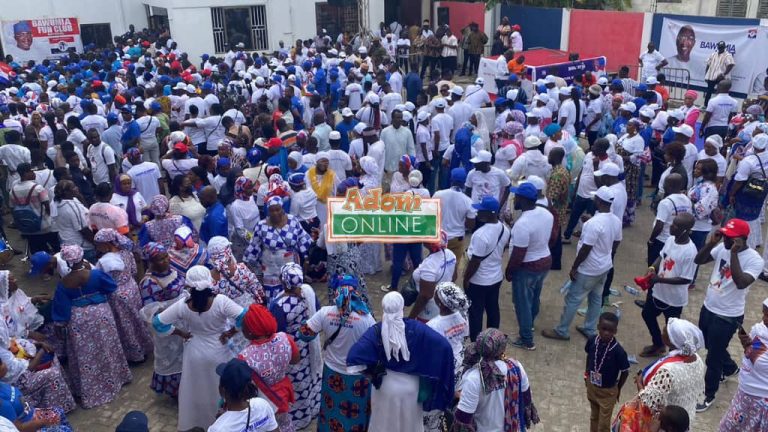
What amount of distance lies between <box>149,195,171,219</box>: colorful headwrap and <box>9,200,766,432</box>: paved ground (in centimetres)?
163

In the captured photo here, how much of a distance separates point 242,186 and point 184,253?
1322 mm

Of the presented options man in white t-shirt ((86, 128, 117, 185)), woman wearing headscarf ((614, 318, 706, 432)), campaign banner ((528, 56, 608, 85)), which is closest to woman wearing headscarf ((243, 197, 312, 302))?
→ woman wearing headscarf ((614, 318, 706, 432))

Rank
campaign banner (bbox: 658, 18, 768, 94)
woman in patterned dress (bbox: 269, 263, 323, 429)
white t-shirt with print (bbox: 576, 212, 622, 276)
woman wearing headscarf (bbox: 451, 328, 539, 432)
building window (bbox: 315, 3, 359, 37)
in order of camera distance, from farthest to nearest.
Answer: building window (bbox: 315, 3, 359, 37), campaign banner (bbox: 658, 18, 768, 94), white t-shirt with print (bbox: 576, 212, 622, 276), woman in patterned dress (bbox: 269, 263, 323, 429), woman wearing headscarf (bbox: 451, 328, 539, 432)

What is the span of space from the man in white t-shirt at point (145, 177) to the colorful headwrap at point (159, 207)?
5.79 ft

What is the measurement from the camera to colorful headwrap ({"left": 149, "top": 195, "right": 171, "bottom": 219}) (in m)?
6.36

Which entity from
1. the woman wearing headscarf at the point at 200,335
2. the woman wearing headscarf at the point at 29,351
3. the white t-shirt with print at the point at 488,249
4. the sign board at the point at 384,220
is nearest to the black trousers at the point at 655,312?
the white t-shirt with print at the point at 488,249

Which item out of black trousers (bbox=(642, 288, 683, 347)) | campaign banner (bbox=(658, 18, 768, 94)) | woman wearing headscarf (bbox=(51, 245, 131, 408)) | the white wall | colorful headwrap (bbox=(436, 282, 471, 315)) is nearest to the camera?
colorful headwrap (bbox=(436, 282, 471, 315))

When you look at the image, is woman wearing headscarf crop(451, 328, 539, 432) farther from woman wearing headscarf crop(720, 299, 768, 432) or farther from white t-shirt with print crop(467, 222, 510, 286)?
white t-shirt with print crop(467, 222, 510, 286)

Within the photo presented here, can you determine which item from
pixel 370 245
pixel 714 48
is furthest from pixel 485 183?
pixel 714 48

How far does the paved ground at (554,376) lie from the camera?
580cm

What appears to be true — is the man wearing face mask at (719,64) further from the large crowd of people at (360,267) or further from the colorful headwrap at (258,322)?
the colorful headwrap at (258,322)

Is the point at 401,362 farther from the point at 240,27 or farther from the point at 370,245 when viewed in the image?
the point at 240,27

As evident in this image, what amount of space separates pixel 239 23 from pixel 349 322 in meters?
20.5

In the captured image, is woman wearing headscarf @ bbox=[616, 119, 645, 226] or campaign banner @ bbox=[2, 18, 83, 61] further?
campaign banner @ bbox=[2, 18, 83, 61]
